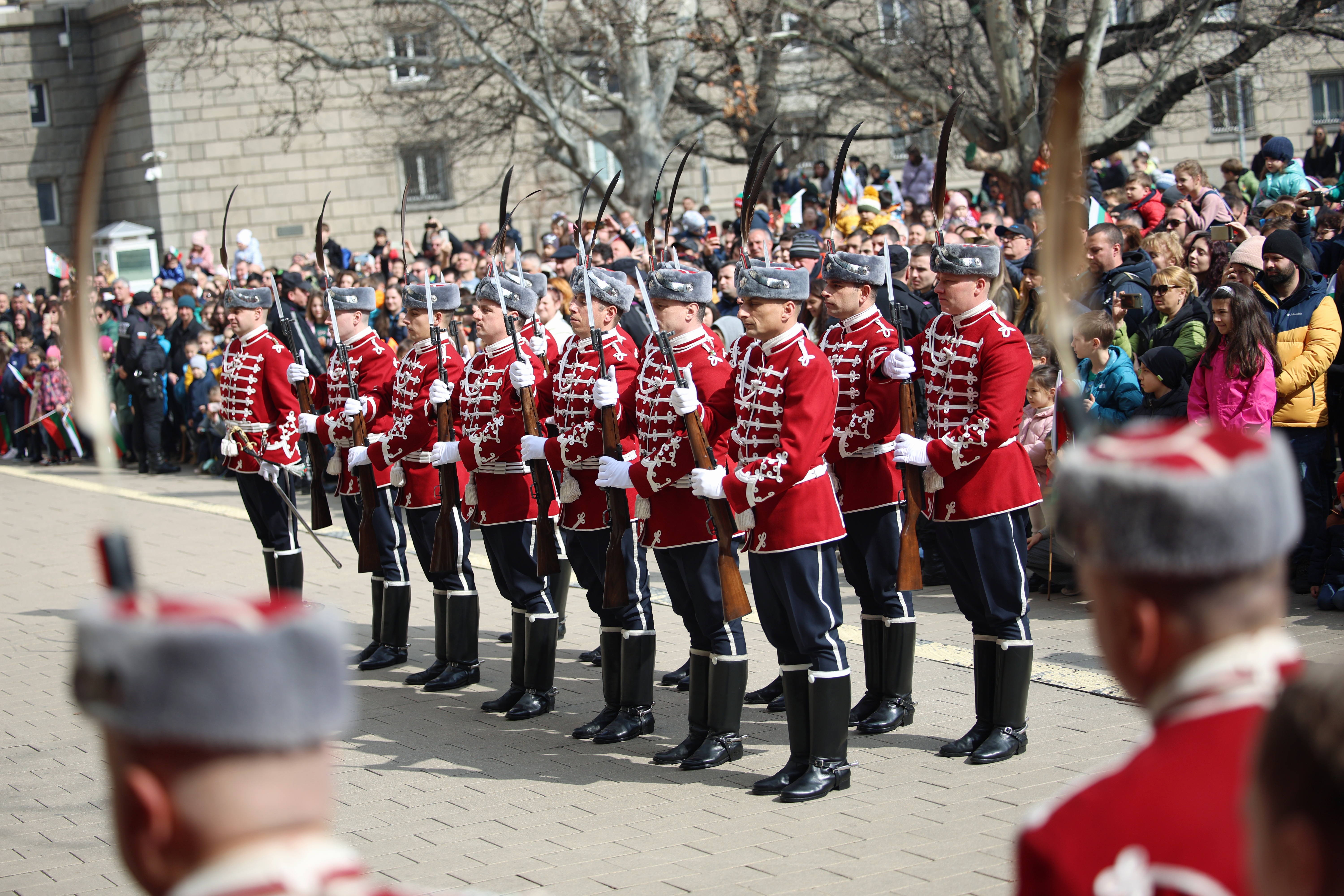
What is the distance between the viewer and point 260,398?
30.0ft

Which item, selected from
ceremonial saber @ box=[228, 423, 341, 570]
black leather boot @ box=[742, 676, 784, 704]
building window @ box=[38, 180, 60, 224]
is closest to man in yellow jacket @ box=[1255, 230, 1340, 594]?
black leather boot @ box=[742, 676, 784, 704]

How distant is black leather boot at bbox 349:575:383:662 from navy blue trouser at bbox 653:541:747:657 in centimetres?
268

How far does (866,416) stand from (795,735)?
1.64 metres

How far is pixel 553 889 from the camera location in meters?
4.90

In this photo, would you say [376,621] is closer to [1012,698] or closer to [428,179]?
[1012,698]

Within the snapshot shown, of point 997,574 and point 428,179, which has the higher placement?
point 428,179

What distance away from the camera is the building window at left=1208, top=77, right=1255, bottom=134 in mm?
18469

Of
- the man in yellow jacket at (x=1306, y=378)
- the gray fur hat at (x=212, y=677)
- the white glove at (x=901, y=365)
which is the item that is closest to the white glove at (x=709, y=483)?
the white glove at (x=901, y=365)

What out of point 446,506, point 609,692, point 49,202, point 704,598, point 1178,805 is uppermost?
point 49,202


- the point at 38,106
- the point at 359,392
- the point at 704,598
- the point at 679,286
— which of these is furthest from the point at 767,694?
the point at 38,106

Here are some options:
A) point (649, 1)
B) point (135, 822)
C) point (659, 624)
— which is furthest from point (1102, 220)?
point (649, 1)

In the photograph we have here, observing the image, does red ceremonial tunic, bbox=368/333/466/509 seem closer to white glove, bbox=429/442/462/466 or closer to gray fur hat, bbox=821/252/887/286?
white glove, bbox=429/442/462/466

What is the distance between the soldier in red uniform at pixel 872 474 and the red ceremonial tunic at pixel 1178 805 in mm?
4833

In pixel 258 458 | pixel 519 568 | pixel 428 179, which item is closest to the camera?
pixel 519 568
